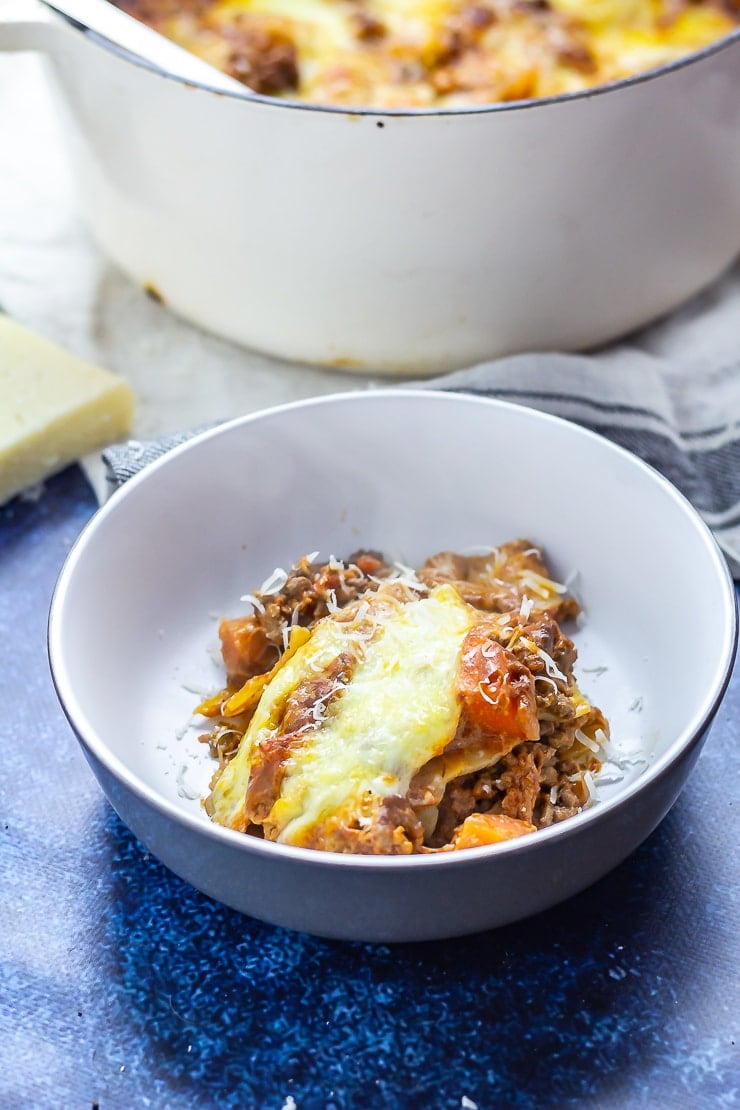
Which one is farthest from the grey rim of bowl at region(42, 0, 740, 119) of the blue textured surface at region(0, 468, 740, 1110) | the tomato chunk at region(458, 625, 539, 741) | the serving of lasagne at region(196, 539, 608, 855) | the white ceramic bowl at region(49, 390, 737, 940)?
the blue textured surface at region(0, 468, 740, 1110)

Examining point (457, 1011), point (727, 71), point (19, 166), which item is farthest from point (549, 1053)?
point (19, 166)

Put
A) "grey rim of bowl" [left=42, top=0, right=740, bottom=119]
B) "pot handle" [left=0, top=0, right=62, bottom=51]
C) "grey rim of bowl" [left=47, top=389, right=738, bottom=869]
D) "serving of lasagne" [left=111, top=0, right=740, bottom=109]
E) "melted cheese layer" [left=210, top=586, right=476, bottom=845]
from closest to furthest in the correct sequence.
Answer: "grey rim of bowl" [left=47, top=389, right=738, bottom=869] < "melted cheese layer" [left=210, top=586, right=476, bottom=845] < "grey rim of bowl" [left=42, top=0, right=740, bottom=119] < "pot handle" [left=0, top=0, right=62, bottom=51] < "serving of lasagne" [left=111, top=0, right=740, bottom=109]

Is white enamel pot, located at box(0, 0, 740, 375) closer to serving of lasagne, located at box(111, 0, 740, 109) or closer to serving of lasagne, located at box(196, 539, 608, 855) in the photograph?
serving of lasagne, located at box(111, 0, 740, 109)

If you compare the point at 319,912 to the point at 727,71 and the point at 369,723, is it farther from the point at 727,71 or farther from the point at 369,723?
the point at 727,71

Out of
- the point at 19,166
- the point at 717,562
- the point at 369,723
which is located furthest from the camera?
the point at 19,166

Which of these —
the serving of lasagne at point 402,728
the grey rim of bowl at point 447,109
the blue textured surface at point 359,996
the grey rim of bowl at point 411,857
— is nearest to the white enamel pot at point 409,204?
the grey rim of bowl at point 447,109

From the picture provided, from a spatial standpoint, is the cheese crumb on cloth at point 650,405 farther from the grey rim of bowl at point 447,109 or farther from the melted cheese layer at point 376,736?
the melted cheese layer at point 376,736

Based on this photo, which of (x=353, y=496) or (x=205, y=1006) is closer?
(x=205, y=1006)

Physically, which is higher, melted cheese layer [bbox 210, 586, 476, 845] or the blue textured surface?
melted cheese layer [bbox 210, 586, 476, 845]
